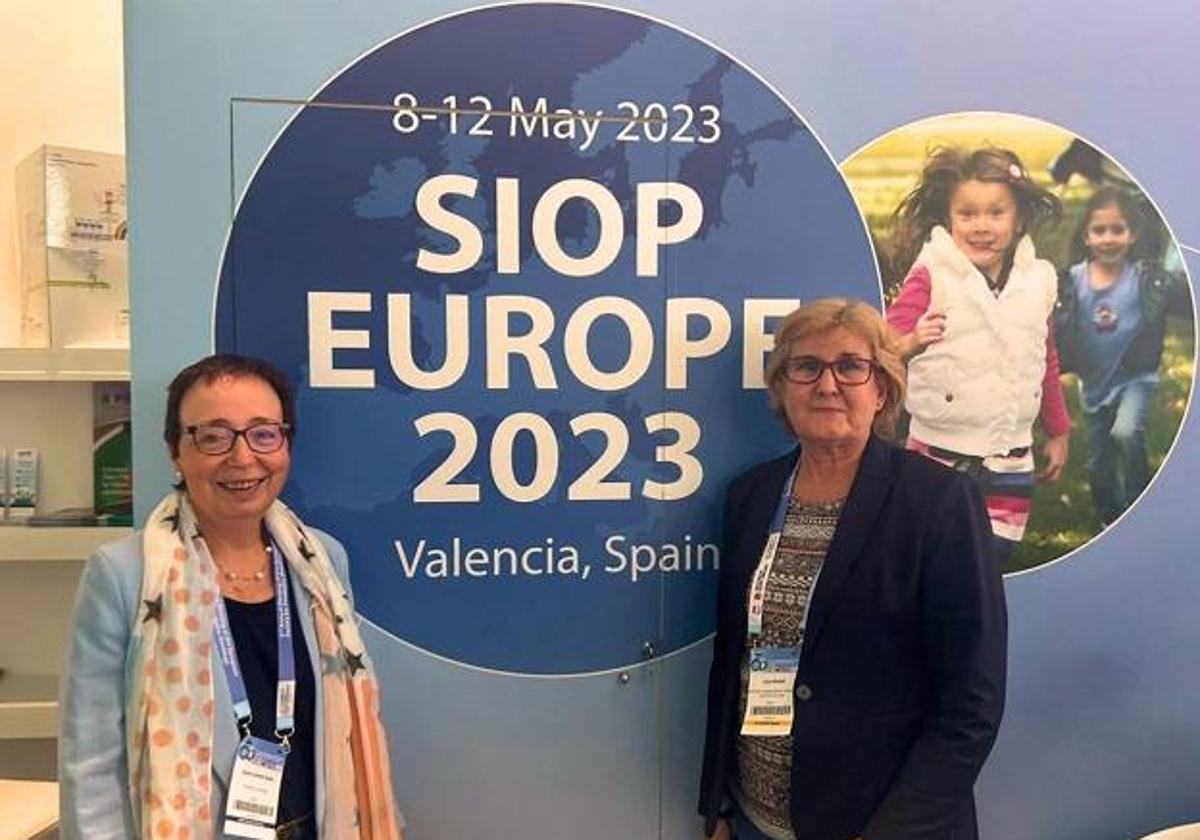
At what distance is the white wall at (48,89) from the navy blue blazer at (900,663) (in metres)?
2.48

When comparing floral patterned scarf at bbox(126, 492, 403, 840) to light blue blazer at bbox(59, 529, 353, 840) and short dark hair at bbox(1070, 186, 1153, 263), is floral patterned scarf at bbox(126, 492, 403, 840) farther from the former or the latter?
short dark hair at bbox(1070, 186, 1153, 263)

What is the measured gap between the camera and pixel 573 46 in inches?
80.7

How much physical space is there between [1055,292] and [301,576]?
1.65 metres

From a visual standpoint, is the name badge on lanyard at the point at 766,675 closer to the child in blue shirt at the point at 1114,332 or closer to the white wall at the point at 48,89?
the child in blue shirt at the point at 1114,332

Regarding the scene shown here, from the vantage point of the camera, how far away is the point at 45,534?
2.82 m

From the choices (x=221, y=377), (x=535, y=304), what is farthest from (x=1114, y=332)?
(x=221, y=377)

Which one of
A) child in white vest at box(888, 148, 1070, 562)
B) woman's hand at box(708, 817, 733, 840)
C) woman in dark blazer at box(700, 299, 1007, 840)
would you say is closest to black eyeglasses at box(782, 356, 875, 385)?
woman in dark blazer at box(700, 299, 1007, 840)

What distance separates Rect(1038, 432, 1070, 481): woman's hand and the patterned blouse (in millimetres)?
640

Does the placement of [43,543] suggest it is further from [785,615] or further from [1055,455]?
[1055,455]

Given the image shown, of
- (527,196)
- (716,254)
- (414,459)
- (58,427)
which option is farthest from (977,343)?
(58,427)

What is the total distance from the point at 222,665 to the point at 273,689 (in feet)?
0.31

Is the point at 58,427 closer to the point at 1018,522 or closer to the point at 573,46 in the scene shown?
the point at 573,46

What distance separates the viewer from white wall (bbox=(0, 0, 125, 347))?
2992mm

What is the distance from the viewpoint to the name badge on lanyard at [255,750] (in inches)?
66.2
